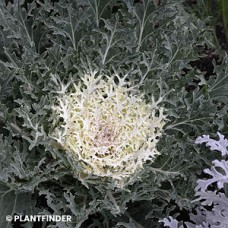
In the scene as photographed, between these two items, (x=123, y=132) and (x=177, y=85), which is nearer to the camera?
(x=123, y=132)

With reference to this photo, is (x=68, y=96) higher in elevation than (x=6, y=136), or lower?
higher

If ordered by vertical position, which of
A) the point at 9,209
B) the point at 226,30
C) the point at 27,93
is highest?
the point at 27,93

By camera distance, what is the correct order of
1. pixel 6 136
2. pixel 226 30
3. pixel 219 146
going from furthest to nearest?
pixel 226 30, pixel 6 136, pixel 219 146

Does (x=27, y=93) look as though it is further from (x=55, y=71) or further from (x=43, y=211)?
(x=43, y=211)

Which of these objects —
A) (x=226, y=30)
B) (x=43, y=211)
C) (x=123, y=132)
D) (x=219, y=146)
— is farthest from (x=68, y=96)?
(x=226, y=30)

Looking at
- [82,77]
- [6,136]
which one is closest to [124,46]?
[82,77]

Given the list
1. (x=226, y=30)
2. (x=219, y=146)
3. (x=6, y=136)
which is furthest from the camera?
(x=226, y=30)
